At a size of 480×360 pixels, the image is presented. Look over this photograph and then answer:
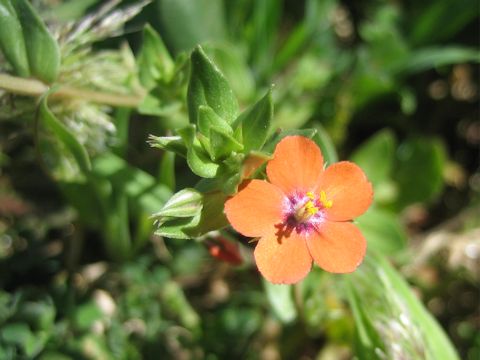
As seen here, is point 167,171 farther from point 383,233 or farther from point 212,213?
point 383,233

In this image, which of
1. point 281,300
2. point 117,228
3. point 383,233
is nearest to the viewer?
point 281,300

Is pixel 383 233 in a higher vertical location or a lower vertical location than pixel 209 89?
lower

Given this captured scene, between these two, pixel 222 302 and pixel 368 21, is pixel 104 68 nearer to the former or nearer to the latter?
pixel 222 302

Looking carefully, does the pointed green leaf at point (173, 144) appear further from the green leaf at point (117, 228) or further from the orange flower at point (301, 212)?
the green leaf at point (117, 228)

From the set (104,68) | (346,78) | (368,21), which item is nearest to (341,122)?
(346,78)

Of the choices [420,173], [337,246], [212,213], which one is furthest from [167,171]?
[420,173]

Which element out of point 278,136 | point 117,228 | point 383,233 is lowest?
point 117,228
